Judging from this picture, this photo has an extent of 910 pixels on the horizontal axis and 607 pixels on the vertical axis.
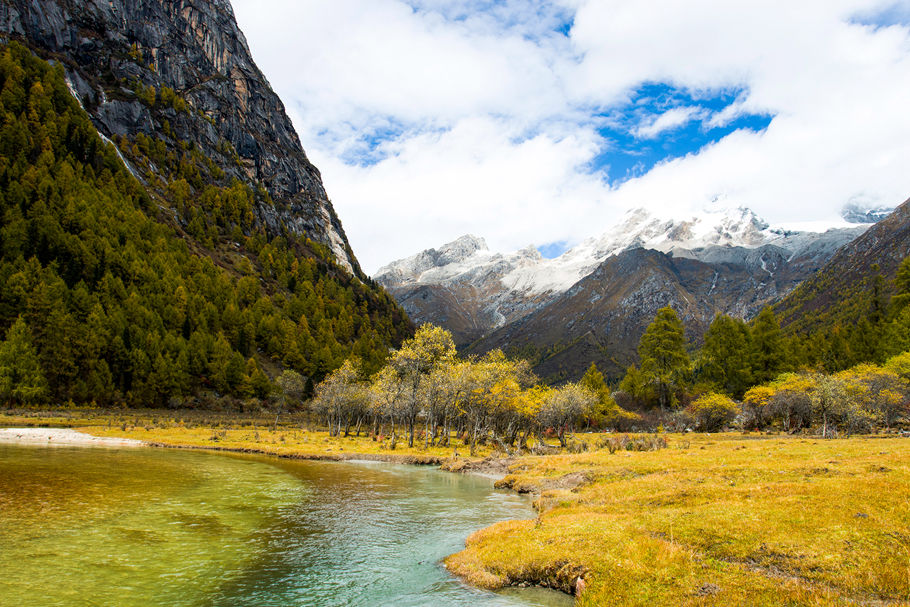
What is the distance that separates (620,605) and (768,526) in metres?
8.23

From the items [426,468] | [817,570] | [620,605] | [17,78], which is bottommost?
[426,468]

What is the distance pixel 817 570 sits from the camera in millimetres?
14281

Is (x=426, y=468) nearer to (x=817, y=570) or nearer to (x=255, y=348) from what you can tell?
(x=817, y=570)

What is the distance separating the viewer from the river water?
1738cm

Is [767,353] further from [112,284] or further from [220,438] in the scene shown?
[112,284]

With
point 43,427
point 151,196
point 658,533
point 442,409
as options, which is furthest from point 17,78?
point 658,533

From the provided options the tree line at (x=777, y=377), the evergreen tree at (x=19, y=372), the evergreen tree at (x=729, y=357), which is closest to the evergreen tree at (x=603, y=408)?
the tree line at (x=777, y=377)

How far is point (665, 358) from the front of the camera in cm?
11906

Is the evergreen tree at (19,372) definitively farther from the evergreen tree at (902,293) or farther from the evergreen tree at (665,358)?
the evergreen tree at (902,293)

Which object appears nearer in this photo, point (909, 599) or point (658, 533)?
point (909, 599)

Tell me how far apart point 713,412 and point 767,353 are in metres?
33.6

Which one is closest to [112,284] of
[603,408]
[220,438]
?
[220,438]

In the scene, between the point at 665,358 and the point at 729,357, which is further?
the point at 665,358

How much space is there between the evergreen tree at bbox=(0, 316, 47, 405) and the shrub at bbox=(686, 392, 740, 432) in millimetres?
134001
